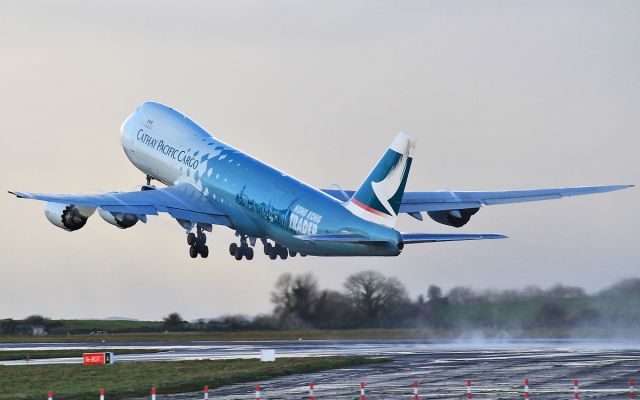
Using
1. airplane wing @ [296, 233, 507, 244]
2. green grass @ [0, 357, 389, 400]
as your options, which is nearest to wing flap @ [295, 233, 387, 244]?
airplane wing @ [296, 233, 507, 244]

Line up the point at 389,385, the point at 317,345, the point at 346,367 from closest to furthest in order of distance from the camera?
1. the point at 389,385
2. the point at 346,367
3. the point at 317,345

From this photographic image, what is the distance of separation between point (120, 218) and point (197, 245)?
20.4 ft

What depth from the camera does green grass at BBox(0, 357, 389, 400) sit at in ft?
190

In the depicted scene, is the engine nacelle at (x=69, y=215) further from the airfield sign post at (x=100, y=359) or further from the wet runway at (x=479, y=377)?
the wet runway at (x=479, y=377)

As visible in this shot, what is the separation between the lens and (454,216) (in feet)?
278

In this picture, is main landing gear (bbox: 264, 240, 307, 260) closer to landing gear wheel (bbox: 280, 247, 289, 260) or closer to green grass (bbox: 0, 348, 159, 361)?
landing gear wheel (bbox: 280, 247, 289, 260)

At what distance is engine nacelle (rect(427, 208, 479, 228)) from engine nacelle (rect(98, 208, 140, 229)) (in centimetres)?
1916

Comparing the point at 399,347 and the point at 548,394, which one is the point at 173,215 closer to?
the point at 399,347

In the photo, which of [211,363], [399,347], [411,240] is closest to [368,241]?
[411,240]

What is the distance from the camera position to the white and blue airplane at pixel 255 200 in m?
68.9

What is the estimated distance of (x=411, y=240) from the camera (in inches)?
2719

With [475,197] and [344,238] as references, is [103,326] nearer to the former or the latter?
[475,197]

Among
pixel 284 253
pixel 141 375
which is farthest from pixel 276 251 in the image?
pixel 141 375

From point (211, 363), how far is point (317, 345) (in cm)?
1800
